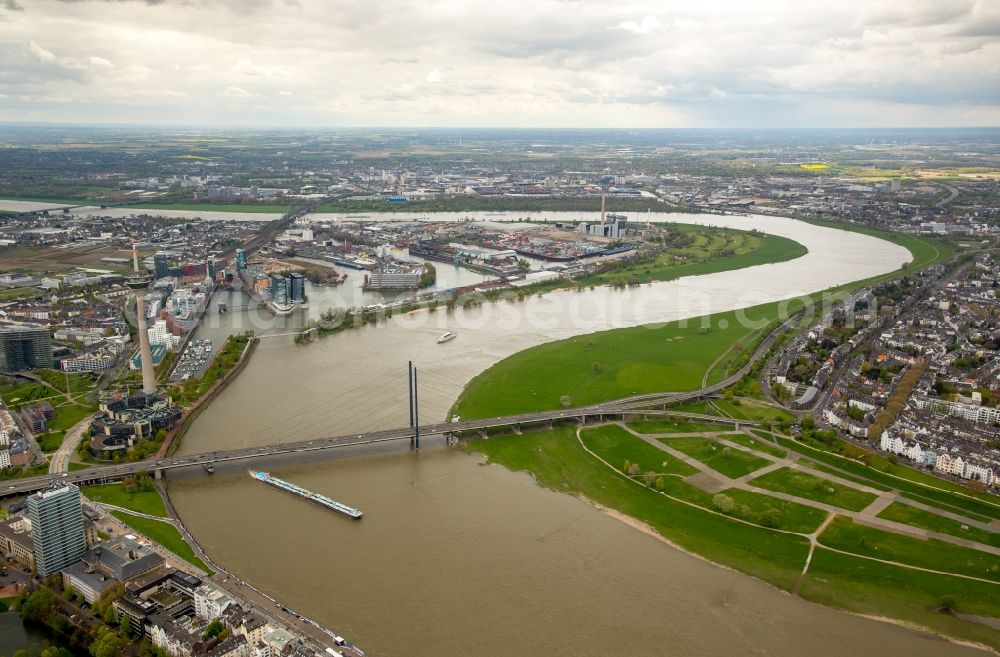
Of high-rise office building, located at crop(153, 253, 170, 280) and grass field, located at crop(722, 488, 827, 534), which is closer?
grass field, located at crop(722, 488, 827, 534)

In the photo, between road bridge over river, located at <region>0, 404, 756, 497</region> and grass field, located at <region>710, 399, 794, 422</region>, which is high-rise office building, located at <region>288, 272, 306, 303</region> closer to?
road bridge over river, located at <region>0, 404, 756, 497</region>

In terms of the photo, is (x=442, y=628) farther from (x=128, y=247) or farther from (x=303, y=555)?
(x=128, y=247)

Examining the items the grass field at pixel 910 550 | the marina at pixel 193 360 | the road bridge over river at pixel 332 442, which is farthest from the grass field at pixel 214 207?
the grass field at pixel 910 550

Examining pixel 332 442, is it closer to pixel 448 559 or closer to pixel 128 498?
pixel 128 498

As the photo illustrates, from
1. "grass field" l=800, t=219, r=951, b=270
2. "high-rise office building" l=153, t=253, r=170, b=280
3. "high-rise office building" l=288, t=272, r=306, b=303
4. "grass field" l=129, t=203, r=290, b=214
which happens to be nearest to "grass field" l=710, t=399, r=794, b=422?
"high-rise office building" l=288, t=272, r=306, b=303

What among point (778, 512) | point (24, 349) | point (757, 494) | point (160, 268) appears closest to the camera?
point (778, 512)

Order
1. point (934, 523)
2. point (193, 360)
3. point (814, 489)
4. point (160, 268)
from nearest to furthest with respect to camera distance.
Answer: point (934, 523)
point (814, 489)
point (193, 360)
point (160, 268)

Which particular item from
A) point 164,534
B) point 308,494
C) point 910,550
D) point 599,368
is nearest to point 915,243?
point 599,368
